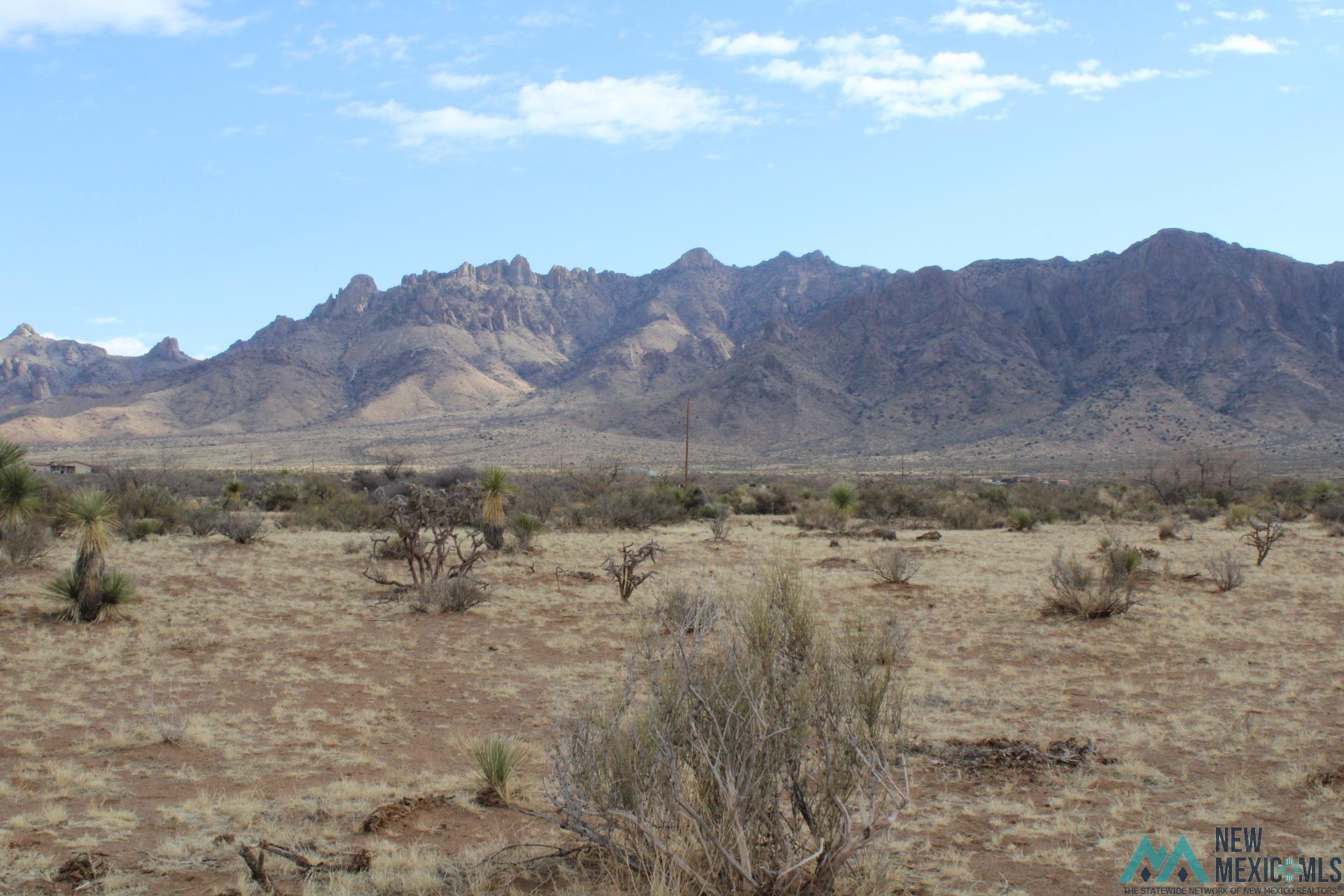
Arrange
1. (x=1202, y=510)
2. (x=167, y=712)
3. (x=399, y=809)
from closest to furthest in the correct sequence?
(x=399, y=809)
(x=167, y=712)
(x=1202, y=510)

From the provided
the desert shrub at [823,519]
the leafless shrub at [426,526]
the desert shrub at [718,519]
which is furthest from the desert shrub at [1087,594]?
the desert shrub at [823,519]

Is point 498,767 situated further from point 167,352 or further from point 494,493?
point 167,352

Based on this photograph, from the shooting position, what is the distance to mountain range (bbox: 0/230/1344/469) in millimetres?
83875

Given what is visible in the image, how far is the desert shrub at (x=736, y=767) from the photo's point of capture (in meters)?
4.32

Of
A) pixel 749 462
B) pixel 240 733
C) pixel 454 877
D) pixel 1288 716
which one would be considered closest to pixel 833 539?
pixel 1288 716

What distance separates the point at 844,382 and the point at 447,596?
3712 inches

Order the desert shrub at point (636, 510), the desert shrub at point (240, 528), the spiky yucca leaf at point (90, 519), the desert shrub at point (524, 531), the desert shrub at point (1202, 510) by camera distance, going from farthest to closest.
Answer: the desert shrub at point (1202, 510) < the desert shrub at point (636, 510) < the desert shrub at point (524, 531) < the desert shrub at point (240, 528) < the spiky yucca leaf at point (90, 519)

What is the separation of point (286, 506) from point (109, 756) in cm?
2753

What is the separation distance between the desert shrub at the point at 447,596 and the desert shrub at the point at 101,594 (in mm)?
4295

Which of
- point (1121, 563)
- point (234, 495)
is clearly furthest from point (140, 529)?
point (1121, 563)

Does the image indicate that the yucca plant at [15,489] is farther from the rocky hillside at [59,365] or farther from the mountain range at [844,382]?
the rocky hillside at [59,365]

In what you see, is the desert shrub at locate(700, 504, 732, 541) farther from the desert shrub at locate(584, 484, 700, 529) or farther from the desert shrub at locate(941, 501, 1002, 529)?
the desert shrub at locate(941, 501, 1002, 529)

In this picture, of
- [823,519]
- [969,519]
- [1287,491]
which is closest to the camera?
[823,519]

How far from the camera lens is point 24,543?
1642cm
